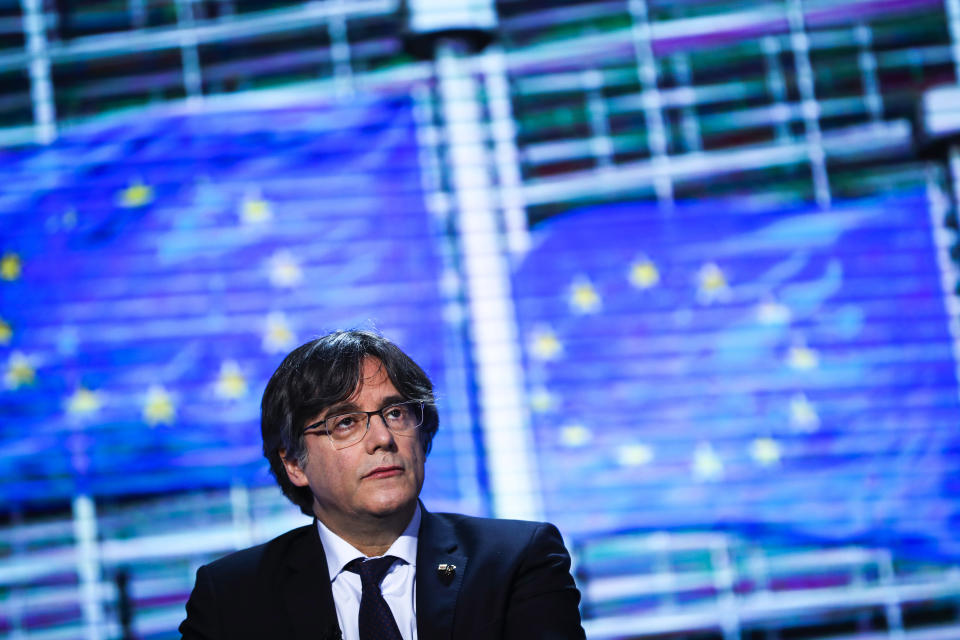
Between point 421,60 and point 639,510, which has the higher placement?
point 421,60

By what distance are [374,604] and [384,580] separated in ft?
0.27

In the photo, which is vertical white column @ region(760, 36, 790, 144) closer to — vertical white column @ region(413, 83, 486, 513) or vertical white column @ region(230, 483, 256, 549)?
vertical white column @ region(413, 83, 486, 513)

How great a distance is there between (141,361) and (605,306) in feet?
5.84

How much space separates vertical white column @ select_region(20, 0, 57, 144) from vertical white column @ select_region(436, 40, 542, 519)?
1546 mm

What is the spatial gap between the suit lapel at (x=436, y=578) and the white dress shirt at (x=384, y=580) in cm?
3

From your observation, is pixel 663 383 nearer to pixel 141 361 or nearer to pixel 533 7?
pixel 533 7

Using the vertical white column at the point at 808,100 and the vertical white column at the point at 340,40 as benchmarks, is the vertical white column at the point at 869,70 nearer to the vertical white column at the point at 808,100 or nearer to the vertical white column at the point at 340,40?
the vertical white column at the point at 808,100

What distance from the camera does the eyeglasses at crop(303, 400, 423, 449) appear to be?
200 cm

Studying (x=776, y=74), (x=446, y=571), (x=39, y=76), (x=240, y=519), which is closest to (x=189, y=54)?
(x=39, y=76)

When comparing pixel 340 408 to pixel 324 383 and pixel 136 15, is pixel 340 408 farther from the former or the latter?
pixel 136 15

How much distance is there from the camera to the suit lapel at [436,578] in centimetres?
196

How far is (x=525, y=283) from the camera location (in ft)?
13.7

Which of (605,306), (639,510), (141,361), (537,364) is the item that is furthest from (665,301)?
(141,361)

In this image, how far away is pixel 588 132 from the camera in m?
4.34
